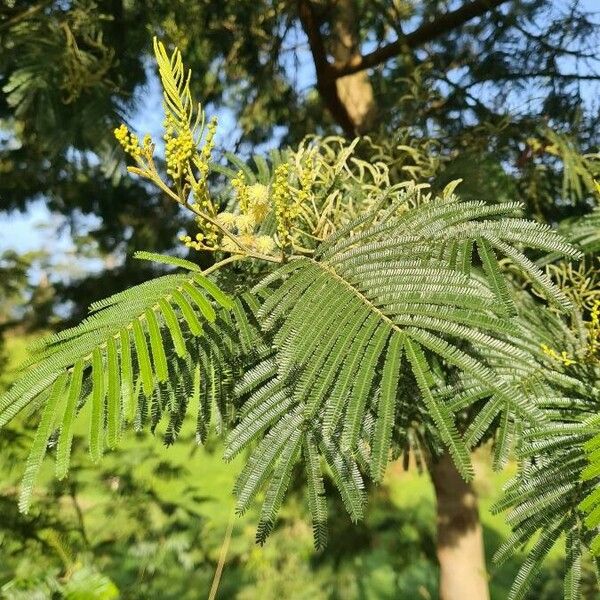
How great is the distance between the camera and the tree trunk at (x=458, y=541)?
277cm

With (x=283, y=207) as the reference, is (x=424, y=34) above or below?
above

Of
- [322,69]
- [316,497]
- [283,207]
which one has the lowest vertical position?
[316,497]

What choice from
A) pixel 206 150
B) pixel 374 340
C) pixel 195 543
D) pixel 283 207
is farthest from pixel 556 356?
pixel 195 543

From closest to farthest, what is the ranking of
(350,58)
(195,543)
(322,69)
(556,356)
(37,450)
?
1. (37,450)
2. (556,356)
3. (322,69)
4. (350,58)
5. (195,543)

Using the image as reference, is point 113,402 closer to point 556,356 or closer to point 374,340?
point 374,340

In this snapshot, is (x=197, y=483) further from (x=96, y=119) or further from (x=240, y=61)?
(x=96, y=119)

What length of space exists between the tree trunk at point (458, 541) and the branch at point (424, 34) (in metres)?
1.71

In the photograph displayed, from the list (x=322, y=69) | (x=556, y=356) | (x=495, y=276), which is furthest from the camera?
(x=322, y=69)

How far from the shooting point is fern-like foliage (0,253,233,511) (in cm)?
76

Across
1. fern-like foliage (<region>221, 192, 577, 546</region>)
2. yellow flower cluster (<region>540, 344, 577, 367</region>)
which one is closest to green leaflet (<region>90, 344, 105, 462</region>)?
fern-like foliage (<region>221, 192, 577, 546</region>)

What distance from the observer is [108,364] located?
2.57 ft

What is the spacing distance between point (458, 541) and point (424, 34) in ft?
6.94

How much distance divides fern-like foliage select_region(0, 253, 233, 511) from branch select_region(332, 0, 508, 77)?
176 centimetres

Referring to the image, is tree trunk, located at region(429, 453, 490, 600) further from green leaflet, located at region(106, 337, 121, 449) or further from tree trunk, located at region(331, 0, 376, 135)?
green leaflet, located at region(106, 337, 121, 449)
